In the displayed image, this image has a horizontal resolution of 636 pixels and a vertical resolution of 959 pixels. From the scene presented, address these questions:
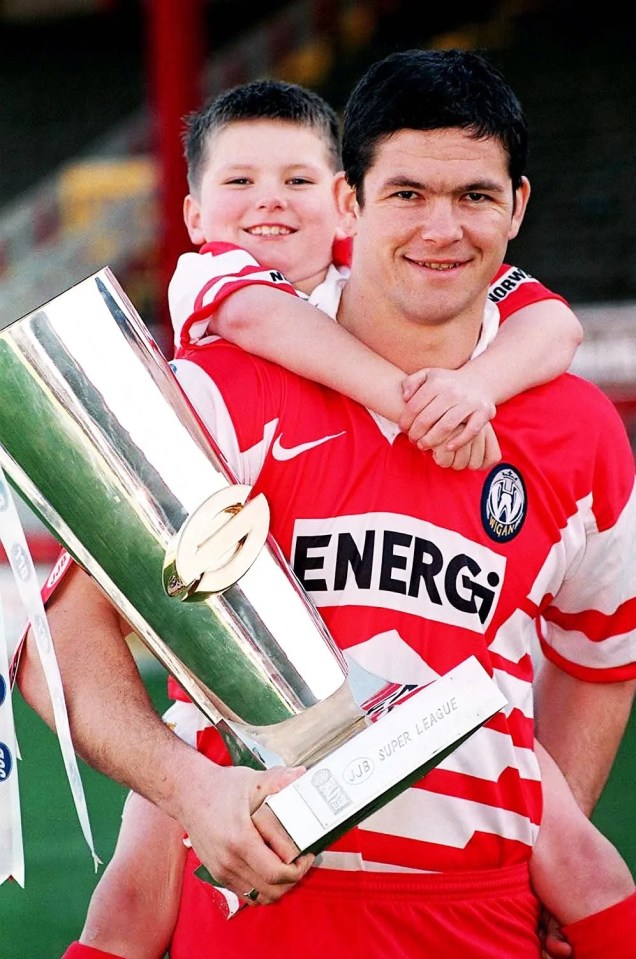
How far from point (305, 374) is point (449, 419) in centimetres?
20

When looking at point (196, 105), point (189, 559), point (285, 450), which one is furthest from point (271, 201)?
point (196, 105)

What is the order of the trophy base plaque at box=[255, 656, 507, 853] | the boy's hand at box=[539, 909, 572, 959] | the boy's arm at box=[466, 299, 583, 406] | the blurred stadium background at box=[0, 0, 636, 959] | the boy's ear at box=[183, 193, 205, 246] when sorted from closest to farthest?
1. the trophy base plaque at box=[255, 656, 507, 853]
2. the boy's arm at box=[466, 299, 583, 406]
3. the boy's hand at box=[539, 909, 572, 959]
4. the boy's ear at box=[183, 193, 205, 246]
5. the blurred stadium background at box=[0, 0, 636, 959]

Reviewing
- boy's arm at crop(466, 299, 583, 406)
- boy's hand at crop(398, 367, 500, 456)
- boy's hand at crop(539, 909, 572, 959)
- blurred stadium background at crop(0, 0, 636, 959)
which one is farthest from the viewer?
blurred stadium background at crop(0, 0, 636, 959)

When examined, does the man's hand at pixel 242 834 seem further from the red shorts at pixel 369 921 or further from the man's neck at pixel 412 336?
the man's neck at pixel 412 336

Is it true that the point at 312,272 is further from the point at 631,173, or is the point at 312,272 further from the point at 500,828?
the point at 631,173

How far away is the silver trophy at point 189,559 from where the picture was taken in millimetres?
1399

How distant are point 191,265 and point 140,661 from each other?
11.4 ft

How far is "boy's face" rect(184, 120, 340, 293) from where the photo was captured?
2.41 meters

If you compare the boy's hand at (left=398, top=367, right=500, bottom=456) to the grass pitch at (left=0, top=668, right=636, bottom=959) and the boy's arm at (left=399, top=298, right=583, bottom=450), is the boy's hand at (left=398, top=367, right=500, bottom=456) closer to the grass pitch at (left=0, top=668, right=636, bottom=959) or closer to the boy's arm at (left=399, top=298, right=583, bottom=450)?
the boy's arm at (left=399, top=298, right=583, bottom=450)

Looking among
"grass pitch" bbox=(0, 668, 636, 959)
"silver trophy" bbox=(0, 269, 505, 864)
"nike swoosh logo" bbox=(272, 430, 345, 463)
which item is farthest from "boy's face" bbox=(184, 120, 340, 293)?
"grass pitch" bbox=(0, 668, 636, 959)

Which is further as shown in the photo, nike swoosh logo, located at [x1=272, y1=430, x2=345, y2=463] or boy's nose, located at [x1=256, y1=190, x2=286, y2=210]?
boy's nose, located at [x1=256, y1=190, x2=286, y2=210]

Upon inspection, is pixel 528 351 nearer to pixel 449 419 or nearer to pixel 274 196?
pixel 449 419

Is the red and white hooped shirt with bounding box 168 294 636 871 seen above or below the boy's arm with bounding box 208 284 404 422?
below

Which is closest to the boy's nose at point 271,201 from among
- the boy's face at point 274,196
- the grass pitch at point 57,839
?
the boy's face at point 274,196
